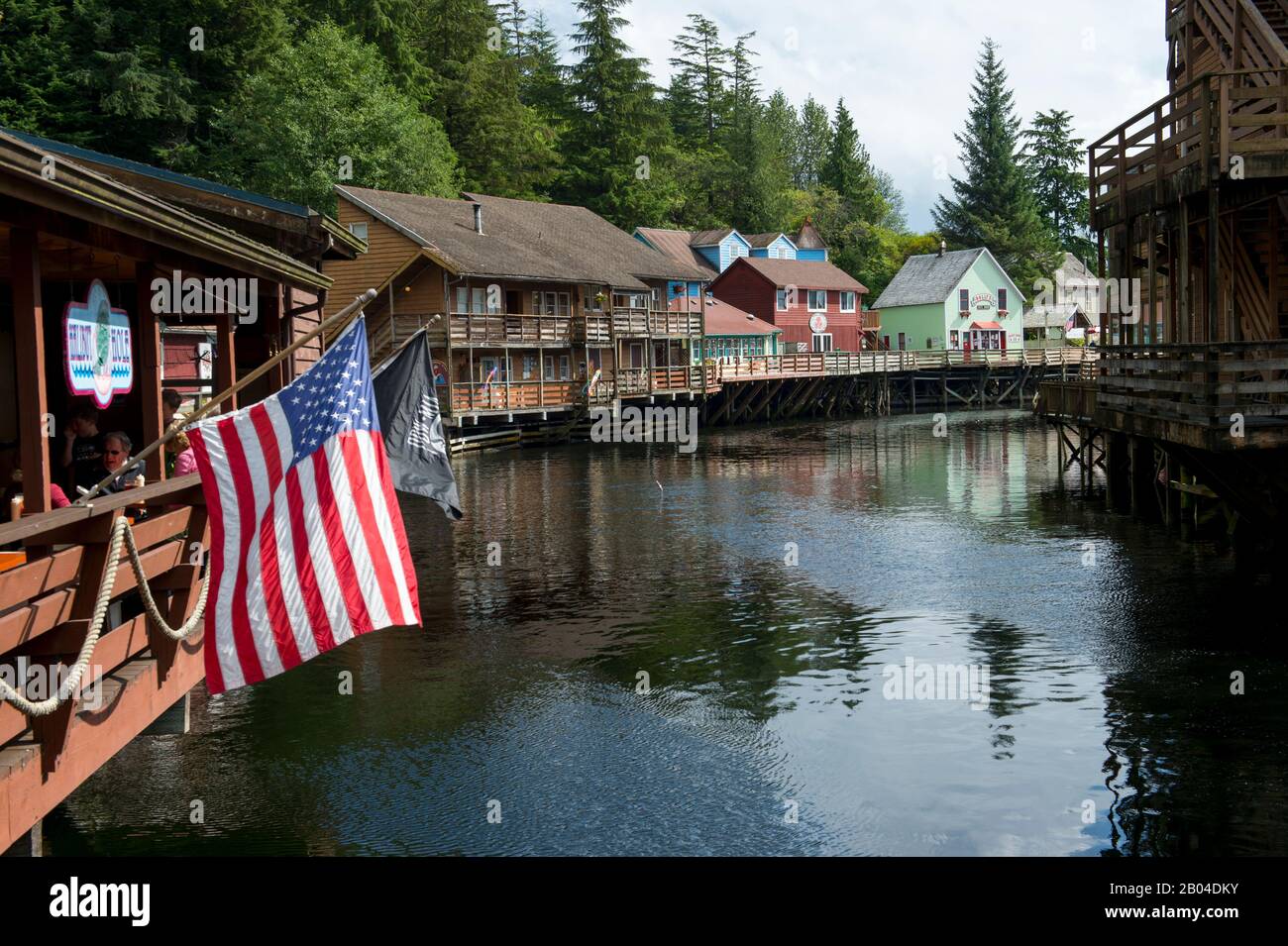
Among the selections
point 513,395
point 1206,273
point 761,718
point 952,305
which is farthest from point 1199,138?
point 952,305

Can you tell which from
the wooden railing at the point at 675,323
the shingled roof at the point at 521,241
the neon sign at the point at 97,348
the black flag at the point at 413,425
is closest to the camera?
the neon sign at the point at 97,348

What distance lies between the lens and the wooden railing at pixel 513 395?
2013 inches

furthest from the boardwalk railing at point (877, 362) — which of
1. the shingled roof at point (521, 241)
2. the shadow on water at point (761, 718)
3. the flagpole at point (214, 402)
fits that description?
the flagpole at point (214, 402)

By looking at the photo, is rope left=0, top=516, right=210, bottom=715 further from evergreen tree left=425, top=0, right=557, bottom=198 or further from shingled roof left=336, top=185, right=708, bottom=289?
evergreen tree left=425, top=0, right=557, bottom=198

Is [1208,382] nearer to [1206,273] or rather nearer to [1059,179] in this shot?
[1206,273]

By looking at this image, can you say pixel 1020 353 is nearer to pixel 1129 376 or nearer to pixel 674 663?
pixel 1129 376

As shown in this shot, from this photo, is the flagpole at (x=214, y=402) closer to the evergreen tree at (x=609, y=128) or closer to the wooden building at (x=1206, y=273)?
the wooden building at (x=1206, y=273)

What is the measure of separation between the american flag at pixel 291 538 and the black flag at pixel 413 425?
10.8ft
